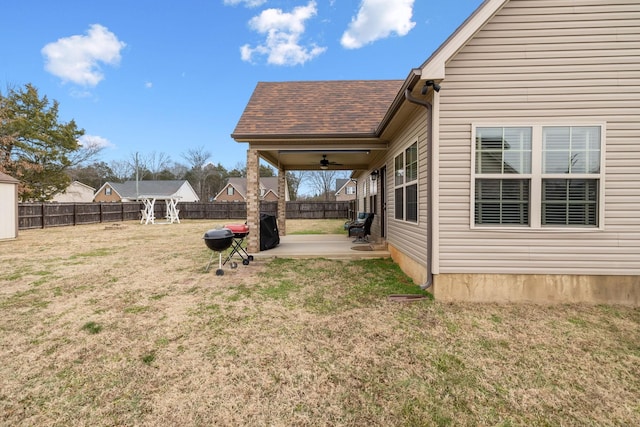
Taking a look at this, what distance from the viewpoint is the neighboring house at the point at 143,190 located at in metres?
30.5

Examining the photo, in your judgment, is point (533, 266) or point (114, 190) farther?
point (114, 190)

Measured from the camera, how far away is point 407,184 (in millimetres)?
5422

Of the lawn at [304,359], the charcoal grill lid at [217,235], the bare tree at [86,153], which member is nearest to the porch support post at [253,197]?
the charcoal grill lid at [217,235]

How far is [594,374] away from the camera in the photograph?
2.40 metres

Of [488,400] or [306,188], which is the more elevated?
[306,188]

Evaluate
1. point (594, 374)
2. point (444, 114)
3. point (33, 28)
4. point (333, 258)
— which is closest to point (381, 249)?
point (333, 258)

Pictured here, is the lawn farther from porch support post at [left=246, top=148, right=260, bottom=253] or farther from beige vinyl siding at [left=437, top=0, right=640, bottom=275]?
porch support post at [left=246, top=148, right=260, bottom=253]

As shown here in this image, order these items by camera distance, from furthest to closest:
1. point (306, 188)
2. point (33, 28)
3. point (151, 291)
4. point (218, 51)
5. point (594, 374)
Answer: point (306, 188) < point (218, 51) < point (33, 28) < point (151, 291) < point (594, 374)

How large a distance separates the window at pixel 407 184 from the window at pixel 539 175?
112 centimetres

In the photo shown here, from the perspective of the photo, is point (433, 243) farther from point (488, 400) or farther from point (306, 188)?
point (306, 188)

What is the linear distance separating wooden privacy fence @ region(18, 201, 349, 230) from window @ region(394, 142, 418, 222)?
14462mm

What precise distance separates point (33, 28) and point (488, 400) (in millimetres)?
21047

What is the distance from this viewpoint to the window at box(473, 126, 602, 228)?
12.7 ft

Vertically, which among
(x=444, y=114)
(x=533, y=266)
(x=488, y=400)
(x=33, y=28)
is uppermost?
(x=33, y=28)
